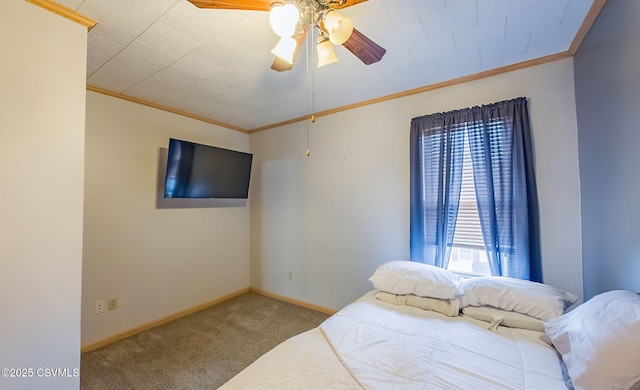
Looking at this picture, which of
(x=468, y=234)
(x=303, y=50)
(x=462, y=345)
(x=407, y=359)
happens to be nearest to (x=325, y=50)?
(x=303, y=50)

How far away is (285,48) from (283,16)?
0.21 metres

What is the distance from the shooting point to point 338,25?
1190 mm

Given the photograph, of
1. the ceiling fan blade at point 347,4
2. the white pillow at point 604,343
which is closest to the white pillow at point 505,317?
the white pillow at point 604,343

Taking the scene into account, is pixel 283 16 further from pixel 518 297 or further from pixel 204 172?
pixel 204 172

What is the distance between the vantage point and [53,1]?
140cm

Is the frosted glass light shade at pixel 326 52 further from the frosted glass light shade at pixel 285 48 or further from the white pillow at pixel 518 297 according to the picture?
the white pillow at pixel 518 297

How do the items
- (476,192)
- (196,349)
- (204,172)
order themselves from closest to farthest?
(476,192)
(196,349)
(204,172)

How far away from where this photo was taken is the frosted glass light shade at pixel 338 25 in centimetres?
118

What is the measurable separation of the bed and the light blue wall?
296mm

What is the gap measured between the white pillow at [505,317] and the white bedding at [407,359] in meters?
0.05

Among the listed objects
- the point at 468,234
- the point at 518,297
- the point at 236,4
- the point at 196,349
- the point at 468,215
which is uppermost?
the point at 236,4

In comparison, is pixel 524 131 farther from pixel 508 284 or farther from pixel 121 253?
pixel 121 253

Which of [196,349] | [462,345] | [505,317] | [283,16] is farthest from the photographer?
[196,349]

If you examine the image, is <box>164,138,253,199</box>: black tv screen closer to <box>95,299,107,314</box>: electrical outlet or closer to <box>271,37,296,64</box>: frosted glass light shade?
<box>95,299,107,314</box>: electrical outlet
